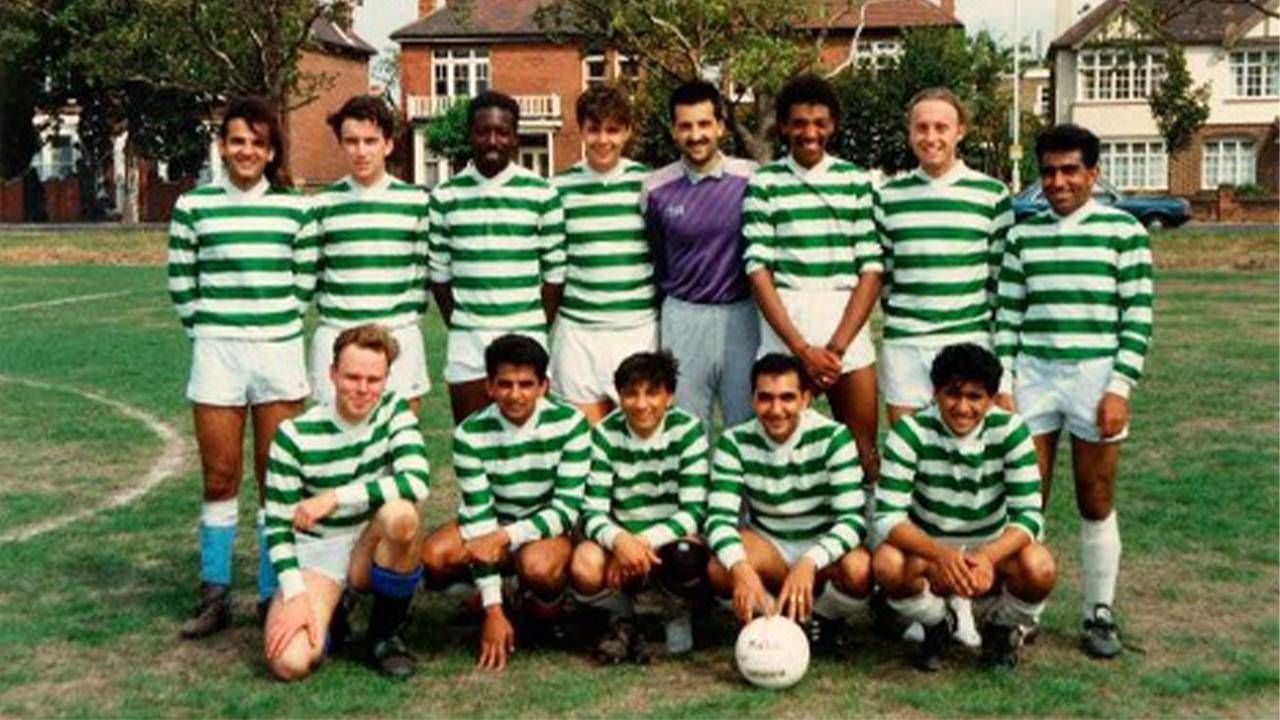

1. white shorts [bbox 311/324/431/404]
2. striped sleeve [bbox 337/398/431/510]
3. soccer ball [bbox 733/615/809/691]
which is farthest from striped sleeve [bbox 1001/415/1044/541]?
Result: white shorts [bbox 311/324/431/404]

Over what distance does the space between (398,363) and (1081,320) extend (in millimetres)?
2728

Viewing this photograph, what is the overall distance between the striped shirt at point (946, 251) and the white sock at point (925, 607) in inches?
40.8

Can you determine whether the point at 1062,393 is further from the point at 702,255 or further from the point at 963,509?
the point at 702,255

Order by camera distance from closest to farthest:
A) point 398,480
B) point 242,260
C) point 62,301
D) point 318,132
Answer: point 398,480 → point 242,260 → point 62,301 → point 318,132

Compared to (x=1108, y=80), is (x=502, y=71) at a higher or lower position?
higher

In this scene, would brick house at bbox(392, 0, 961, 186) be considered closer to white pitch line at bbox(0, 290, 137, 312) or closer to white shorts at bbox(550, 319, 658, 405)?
white pitch line at bbox(0, 290, 137, 312)

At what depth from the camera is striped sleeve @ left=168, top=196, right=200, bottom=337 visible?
6.14 metres

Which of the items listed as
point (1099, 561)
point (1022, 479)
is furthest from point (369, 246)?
point (1099, 561)

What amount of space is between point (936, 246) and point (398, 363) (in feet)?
7.32

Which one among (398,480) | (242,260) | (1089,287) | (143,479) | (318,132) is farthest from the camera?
(318,132)

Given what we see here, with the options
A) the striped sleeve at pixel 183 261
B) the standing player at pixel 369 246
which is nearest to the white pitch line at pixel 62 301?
the striped sleeve at pixel 183 261

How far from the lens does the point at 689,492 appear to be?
583 cm

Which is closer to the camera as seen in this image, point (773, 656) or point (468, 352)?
point (773, 656)

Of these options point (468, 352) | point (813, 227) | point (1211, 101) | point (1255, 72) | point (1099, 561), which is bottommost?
point (1099, 561)
